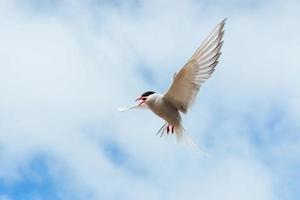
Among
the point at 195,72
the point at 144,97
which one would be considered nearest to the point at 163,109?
the point at 144,97

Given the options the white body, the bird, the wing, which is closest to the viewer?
the wing

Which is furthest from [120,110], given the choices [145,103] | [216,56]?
[216,56]

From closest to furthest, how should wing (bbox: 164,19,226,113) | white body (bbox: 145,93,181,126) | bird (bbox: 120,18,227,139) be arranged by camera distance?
wing (bbox: 164,19,226,113) < bird (bbox: 120,18,227,139) < white body (bbox: 145,93,181,126)

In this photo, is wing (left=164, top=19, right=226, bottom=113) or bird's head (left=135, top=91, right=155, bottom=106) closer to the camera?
wing (left=164, top=19, right=226, bottom=113)

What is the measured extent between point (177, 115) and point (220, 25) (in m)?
1.44

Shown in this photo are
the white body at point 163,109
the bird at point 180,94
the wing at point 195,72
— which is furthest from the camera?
the white body at point 163,109

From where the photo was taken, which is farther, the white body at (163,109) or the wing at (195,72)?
the white body at (163,109)

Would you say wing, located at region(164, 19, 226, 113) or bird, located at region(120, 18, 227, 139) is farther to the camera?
bird, located at region(120, 18, 227, 139)

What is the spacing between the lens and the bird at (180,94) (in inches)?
191

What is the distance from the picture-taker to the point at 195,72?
5.07 metres

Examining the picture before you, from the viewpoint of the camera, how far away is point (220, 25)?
418 cm

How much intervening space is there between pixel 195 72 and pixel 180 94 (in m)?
0.36

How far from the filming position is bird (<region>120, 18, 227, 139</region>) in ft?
15.9

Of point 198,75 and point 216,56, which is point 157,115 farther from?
point 216,56
